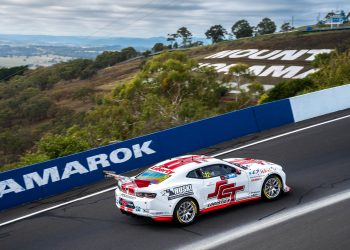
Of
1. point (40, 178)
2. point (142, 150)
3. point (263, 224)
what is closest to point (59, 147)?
point (142, 150)

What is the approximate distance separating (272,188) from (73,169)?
21.4 feet

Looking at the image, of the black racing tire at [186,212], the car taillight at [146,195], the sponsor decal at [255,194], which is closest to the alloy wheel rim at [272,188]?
the sponsor decal at [255,194]

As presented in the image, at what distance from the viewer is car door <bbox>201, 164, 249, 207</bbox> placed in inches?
429

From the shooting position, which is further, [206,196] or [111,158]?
[111,158]

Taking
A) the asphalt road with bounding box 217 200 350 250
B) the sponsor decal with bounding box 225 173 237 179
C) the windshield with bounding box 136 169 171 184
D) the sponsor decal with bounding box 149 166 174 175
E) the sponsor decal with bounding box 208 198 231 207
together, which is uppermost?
the sponsor decal with bounding box 149 166 174 175

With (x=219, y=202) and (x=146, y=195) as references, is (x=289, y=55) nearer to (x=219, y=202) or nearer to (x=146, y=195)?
(x=219, y=202)

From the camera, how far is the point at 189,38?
123 metres

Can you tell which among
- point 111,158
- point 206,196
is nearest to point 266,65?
point 111,158

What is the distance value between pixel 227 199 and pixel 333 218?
7.73ft

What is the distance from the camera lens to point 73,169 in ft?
49.8

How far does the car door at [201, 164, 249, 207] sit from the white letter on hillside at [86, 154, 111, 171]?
18.6 feet

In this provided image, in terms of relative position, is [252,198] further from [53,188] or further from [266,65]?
[266,65]

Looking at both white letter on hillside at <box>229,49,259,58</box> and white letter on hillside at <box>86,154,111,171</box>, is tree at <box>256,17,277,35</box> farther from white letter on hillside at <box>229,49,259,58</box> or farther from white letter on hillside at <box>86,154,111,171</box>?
white letter on hillside at <box>86,154,111,171</box>

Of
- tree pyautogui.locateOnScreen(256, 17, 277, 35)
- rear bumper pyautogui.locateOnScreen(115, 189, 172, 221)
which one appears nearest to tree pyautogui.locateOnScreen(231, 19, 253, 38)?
tree pyautogui.locateOnScreen(256, 17, 277, 35)
